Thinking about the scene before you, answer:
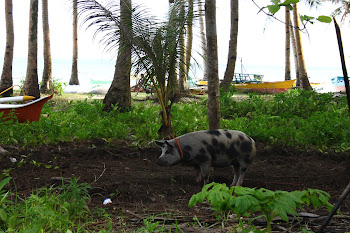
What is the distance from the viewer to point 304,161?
7035 millimetres

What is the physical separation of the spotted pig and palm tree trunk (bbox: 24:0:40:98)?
367 inches

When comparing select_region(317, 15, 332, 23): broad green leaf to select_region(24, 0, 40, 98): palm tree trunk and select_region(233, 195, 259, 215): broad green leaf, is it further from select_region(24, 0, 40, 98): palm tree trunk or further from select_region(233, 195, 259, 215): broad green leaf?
select_region(24, 0, 40, 98): palm tree trunk

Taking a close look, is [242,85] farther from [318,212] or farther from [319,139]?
[318,212]

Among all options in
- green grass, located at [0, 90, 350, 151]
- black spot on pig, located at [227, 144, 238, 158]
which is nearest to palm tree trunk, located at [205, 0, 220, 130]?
black spot on pig, located at [227, 144, 238, 158]

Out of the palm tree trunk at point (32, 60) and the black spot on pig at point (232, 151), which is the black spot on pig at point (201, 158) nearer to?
the black spot on pig at point (232, 151)

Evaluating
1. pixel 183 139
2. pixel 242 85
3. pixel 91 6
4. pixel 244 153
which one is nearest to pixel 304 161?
pixel 244 153

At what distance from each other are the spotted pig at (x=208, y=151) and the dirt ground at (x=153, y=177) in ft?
0.89

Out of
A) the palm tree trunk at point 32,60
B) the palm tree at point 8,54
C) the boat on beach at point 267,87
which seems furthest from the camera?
the boat on beach at point 267,87

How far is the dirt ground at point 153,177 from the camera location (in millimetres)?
3881

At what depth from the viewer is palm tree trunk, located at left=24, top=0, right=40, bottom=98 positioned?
13.7 meters

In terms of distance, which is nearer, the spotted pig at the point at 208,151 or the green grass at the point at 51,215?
the green grass at the point at 51,215

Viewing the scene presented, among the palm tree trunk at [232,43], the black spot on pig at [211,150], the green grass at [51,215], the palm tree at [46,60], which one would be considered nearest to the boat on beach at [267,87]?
the palm tree trunk at [232,43]

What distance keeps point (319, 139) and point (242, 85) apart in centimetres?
1455

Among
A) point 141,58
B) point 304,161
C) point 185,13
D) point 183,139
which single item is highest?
point 185,13
